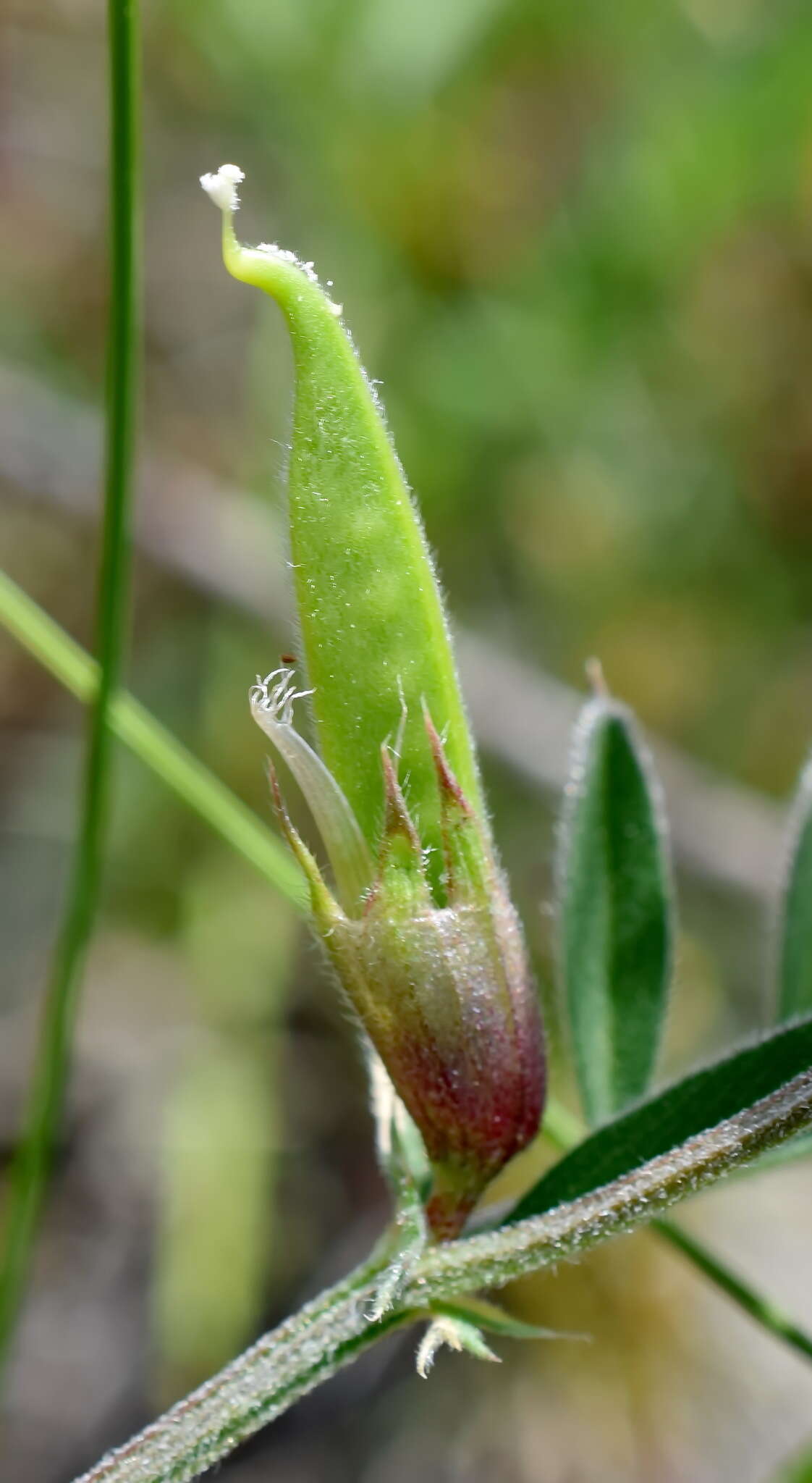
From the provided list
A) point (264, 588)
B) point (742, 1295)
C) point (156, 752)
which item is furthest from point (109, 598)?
point (264, 588)

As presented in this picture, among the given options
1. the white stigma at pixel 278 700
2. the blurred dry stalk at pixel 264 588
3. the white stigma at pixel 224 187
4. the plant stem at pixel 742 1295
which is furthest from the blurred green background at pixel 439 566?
the white stigma at pixel 224 187

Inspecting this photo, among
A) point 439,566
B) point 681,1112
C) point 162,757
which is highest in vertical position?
point 439,566

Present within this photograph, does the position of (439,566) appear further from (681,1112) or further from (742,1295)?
(681,1112)

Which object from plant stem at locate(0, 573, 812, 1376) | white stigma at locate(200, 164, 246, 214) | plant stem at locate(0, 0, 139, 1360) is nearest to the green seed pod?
white stigma at locate(200, 164, 246, 214)

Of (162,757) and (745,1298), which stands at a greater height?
(162,757)

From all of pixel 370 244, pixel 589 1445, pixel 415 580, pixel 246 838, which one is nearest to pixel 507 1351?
pixel 589 1445

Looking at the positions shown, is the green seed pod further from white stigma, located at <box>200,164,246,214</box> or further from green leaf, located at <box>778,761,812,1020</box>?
green leaf, located at <box>778,761,812,1020</box>

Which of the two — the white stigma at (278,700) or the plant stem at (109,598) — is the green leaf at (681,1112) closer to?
the white stigma at (278,700)
